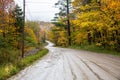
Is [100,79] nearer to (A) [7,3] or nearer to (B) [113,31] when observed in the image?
(B) [113,31]

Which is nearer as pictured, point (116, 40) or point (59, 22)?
point (116, 40)

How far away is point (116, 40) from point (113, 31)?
4.46 feet

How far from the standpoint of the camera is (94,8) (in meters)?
40.6

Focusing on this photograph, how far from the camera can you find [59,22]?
2906 inches

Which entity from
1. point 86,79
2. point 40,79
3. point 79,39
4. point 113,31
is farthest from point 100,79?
point 79,39

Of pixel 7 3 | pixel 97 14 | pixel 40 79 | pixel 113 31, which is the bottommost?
pixel 40 79

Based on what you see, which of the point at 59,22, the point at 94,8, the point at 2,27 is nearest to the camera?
the point at 94,8

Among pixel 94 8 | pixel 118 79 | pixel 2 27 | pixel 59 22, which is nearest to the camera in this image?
pixel 118 79

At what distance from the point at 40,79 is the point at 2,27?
34.8m

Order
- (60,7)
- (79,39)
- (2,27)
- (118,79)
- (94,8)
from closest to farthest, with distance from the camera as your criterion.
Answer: (118,79) < (94,8) < (2,27) < (79,39) < (60,7)

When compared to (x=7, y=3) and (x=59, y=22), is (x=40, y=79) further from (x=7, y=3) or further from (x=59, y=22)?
(x=59, y=22)

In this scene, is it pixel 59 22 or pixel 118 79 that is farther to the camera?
pixel 59 22

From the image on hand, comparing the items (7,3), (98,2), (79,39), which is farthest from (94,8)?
(79,39)

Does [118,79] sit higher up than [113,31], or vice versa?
[113,31]
